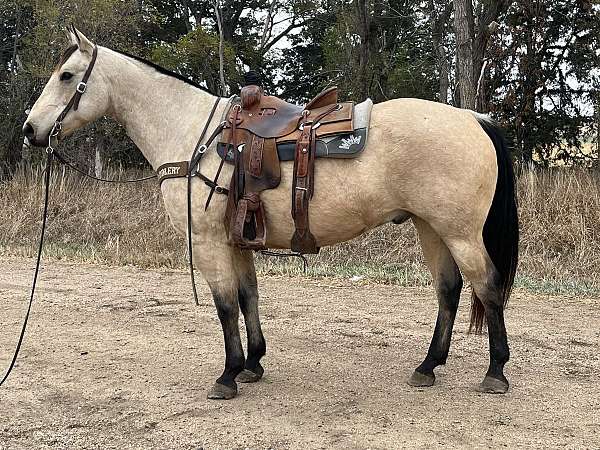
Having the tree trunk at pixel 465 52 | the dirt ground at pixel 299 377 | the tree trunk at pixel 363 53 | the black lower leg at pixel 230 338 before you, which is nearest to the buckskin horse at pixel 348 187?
the black lower leg at pixel 230 338

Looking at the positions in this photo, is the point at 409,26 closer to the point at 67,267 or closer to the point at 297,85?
the point at 297,85

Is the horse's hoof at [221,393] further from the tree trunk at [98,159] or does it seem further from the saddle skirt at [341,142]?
the tree trunk at [98,159]

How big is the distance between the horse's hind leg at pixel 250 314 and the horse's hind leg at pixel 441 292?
41.4 inches

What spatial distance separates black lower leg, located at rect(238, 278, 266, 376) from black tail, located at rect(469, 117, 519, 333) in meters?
1.48

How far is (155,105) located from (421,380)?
2.53 metres

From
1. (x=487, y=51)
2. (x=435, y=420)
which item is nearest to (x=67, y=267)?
(x=435, y=420)

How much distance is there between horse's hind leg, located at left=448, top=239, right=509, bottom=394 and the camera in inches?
161

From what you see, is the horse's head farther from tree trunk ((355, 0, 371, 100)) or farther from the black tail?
tree trunk ((355, 0, 371, 100))

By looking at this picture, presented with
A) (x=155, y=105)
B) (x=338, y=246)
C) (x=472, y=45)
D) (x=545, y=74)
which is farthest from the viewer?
(x=545, y=74)

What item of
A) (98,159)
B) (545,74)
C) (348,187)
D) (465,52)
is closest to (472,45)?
(465,52)

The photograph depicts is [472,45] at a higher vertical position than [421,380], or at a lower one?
higher

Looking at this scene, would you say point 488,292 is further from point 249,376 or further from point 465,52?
point 465,52

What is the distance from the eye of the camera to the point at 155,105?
A: 454 centimetres

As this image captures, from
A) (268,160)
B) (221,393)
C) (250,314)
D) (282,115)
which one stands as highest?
(282,115)
